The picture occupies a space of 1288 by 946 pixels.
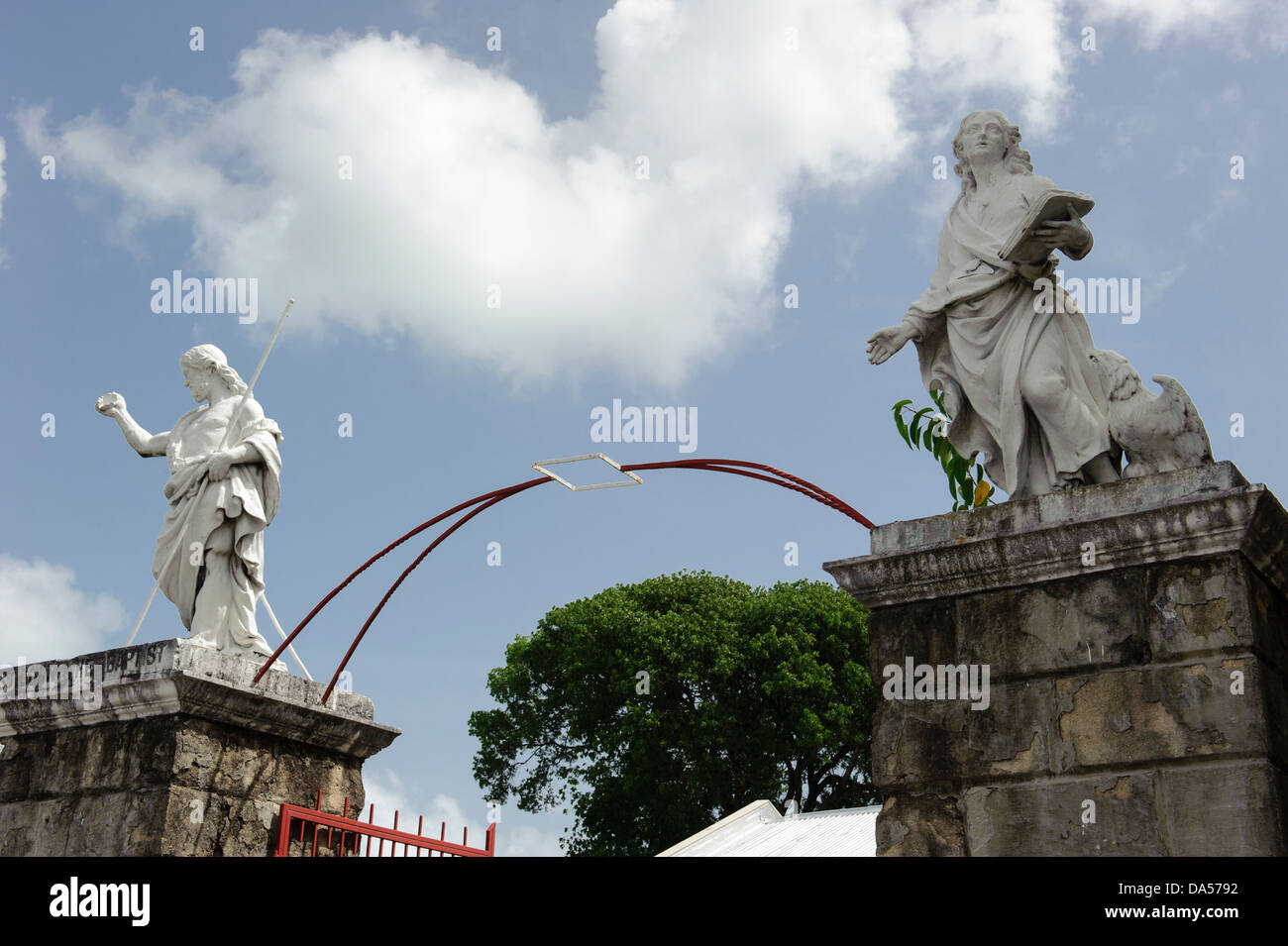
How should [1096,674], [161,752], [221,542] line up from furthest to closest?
[221,542], [161,752], [1096,674]

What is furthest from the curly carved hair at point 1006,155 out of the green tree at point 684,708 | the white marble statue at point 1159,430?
the green tree at point 684,708

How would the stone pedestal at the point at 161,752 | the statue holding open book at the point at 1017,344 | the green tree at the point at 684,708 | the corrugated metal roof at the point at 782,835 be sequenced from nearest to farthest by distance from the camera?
the statue holding open book at the point at 1017,344 → the stone pedestal at the point at 161,752 → the corrugated metal roof at the point at 782,835 → the green tree at the point at 684,708

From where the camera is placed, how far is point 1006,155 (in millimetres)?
5531

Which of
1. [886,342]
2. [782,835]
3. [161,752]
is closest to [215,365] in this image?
[161,752]

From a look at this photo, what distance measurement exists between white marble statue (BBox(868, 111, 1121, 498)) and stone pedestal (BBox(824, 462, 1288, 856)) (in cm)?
32

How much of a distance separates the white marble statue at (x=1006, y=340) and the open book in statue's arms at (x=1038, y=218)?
24 mm

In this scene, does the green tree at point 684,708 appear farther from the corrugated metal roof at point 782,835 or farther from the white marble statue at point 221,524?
the white marble statue at point 221,524

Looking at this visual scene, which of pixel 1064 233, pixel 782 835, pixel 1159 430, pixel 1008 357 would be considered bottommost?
pixel 782 835

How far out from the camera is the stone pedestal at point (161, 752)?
6.34 m

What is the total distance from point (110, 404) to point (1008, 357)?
553 cm

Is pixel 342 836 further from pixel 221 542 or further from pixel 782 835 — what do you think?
pixel 782 835

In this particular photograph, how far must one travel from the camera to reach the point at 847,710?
21.5 metres

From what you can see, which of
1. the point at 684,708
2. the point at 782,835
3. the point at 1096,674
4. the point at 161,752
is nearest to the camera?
the point at 1096,674

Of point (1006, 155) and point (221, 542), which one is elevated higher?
point (1006, 155)
